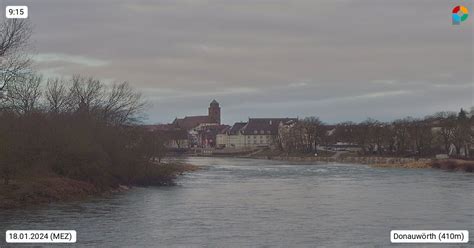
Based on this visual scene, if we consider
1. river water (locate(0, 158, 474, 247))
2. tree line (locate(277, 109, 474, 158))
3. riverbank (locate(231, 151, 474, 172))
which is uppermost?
tree line (locate(277, 109, 474, 158))

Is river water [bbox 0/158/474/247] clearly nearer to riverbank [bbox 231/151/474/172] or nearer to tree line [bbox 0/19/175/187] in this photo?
tree line [bbox 0/19/175/187]

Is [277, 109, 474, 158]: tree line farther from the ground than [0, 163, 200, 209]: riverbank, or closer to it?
farther from the ground

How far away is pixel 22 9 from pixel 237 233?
1353 centimetres

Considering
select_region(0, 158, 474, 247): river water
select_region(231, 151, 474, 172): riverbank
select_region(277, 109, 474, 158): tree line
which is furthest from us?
select_region(277, 109, 474, 158): tree line

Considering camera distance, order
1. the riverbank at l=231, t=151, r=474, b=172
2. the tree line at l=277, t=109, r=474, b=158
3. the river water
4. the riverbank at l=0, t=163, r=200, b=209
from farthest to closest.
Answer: the tree line at l=277, t=109, r=474, b=158 < the riverbank at l=231, t=151, r=474, b=172 < the riverbank at l=0, t=163, r=200, b=209 < the river water

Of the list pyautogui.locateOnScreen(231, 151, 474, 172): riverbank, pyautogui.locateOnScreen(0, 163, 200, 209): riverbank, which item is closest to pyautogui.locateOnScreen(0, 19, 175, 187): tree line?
pyautogui.locateOnScreen(0, 163, 200, 209): riverbank

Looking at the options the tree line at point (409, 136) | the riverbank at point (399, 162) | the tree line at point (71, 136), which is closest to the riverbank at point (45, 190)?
the tree line at point (71, 136)

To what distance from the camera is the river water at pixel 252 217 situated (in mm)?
27953

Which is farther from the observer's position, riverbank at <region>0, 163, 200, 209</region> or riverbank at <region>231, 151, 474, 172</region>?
riverbank at <region>231, 151, 474, 172</region>

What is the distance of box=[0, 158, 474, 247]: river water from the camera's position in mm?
27953

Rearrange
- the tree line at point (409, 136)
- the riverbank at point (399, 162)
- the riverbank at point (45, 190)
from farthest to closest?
the tree line at point (409, 136), the riverbank at point (399, 162), the riverbank at point (45, 190)

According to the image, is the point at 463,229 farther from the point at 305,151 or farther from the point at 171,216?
the point at 305,151

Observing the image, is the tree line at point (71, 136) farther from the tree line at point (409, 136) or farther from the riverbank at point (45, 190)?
the tree line at point (409, 136)

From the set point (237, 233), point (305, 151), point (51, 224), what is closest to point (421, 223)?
point (237, 233)
